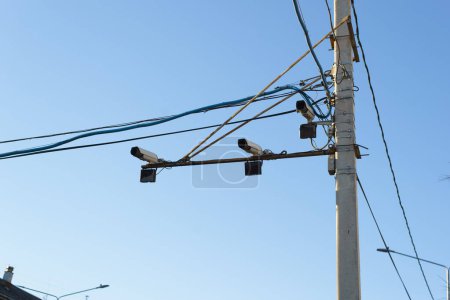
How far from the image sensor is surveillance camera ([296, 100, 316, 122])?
1024cm

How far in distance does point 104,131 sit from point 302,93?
148 inches

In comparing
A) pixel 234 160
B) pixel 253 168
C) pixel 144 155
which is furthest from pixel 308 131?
pixel 144 155

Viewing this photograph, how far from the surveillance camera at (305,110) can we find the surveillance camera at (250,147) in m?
1.00

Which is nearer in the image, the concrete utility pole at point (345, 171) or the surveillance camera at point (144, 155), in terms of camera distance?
the concrete utility pole at point (345, 171)

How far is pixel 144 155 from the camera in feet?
37.8

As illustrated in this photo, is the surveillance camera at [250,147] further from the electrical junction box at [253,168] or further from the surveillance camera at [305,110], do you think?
the surveillance camera at [305,110]

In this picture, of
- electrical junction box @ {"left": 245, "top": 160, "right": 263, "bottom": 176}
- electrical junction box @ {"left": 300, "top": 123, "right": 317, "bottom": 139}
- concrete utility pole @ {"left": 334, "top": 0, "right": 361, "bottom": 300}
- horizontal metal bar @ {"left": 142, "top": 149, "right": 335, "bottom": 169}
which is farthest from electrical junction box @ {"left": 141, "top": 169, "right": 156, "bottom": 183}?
concrete utility pole @ {"left": 334, "top": 0, "right": 361, "bottom": 300}

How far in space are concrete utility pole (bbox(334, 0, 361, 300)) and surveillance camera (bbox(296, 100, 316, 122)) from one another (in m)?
0.42

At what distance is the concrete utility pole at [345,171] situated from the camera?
9.16 m

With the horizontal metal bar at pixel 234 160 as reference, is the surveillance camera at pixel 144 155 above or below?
above

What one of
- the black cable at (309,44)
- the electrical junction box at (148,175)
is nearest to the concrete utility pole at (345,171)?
the black cable at (309,44)

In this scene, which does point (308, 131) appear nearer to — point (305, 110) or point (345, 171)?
point (305, 110)

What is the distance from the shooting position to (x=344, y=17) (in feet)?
36.4

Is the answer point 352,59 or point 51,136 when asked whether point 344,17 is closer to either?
point 352,59
